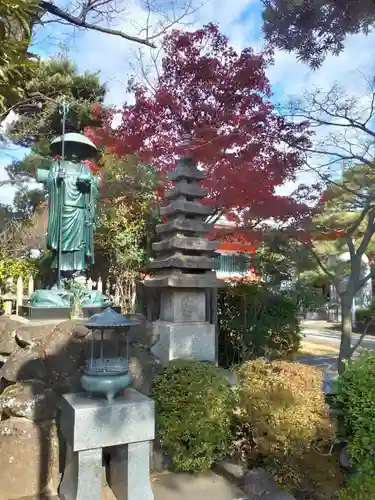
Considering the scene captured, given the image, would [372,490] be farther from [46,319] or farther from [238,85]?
[238,85]

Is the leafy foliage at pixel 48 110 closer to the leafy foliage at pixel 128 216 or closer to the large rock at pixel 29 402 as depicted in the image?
the leafy foliage at pixel 128 216

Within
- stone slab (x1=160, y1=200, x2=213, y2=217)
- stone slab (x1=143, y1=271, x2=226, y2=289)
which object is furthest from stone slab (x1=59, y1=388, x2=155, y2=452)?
stone slab (x1=160, y1=200, x2=213, y2=217)

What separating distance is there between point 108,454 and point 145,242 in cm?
678

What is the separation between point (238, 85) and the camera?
9305mm

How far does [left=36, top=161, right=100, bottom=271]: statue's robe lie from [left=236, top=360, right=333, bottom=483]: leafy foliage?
14.0 feet

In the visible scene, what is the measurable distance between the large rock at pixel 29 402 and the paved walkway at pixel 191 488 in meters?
0.91

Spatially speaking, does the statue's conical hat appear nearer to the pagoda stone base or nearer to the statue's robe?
the statue's robe

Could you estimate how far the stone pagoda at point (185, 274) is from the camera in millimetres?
6660

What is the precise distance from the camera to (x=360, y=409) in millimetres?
3543

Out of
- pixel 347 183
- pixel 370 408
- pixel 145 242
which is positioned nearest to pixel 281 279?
pixel 347 183

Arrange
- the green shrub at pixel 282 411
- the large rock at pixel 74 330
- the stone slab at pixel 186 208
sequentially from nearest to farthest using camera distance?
the green shrub at pixel 282 411
the large rock at pixel 74 330
the stone slab at pixel 186 208

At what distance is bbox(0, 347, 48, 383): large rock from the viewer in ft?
14.0

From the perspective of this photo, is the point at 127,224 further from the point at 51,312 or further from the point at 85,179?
the point at 51,312

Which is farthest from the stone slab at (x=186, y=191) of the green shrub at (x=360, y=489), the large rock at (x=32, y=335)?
the green shrub at (x=360, y=489)
